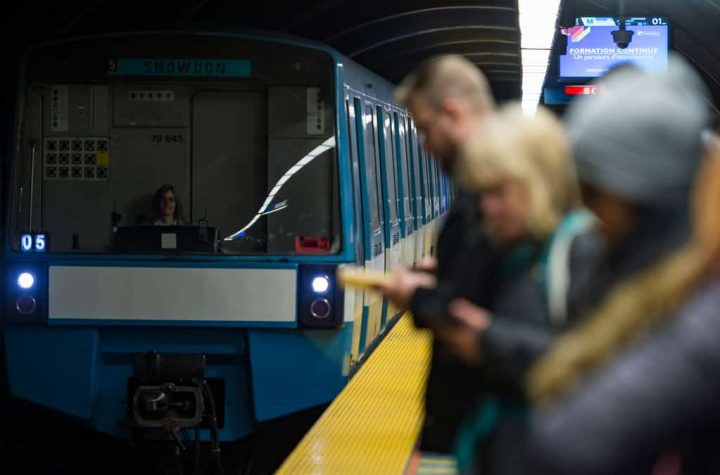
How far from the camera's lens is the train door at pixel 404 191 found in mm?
11406

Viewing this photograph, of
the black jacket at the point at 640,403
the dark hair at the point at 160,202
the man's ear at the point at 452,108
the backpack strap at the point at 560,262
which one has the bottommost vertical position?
the black jacket at the point at 640,403

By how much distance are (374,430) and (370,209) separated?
2.72m

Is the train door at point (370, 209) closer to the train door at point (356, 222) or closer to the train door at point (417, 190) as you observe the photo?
the train door at point (356, 222)

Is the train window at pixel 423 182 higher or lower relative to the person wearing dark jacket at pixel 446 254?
higher

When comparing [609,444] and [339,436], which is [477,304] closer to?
[609,444]

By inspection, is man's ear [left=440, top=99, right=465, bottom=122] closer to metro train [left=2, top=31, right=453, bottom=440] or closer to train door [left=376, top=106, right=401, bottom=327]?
metro train [left=2, top=31, right=453, bottom=440]

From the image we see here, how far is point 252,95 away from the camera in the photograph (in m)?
7.50

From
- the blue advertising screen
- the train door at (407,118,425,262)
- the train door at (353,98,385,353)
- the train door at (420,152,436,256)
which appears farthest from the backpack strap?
the blue advertising screen

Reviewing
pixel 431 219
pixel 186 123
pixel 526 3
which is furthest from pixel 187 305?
pixel 431 219

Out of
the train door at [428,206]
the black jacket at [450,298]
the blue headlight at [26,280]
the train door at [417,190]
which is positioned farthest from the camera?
the train door at [428,206]

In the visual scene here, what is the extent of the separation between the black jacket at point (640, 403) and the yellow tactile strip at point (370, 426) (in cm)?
350

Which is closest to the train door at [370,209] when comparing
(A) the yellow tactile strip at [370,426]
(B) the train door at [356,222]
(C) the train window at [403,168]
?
(B) the train door at [356,222]

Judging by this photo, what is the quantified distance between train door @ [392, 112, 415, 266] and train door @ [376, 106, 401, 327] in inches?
12.2

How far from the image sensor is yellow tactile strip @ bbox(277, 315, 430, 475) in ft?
17.6
